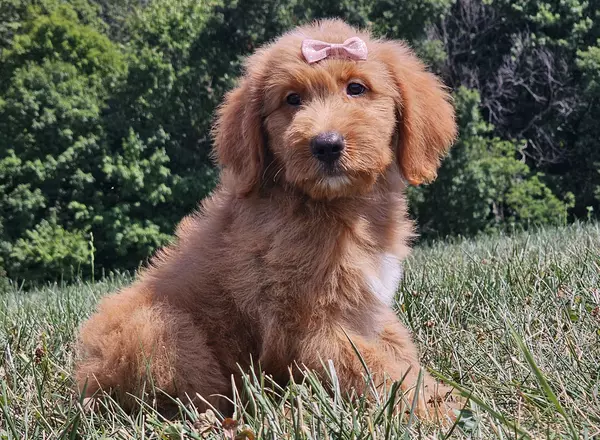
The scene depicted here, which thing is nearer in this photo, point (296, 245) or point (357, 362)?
point (357, 362)

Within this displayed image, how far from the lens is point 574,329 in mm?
3330

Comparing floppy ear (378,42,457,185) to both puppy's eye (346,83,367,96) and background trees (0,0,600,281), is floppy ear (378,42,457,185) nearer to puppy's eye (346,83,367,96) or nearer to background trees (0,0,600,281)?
puppy's eye (346,83,367,96)

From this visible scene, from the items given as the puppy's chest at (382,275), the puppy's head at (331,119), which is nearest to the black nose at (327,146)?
the puppy's head at (331,119)

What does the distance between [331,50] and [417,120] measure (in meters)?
0.59

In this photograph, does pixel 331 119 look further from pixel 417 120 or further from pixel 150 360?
pixel 150 360

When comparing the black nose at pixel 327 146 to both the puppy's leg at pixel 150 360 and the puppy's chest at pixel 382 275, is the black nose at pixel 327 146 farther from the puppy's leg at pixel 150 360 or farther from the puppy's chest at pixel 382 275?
the puppy's leg at pixel 150 360

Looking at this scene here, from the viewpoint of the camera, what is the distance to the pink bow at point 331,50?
3281 millimetres

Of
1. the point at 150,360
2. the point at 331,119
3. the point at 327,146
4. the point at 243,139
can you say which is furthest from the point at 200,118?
the point at 150,360

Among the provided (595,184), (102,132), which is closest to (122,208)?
(102,132)

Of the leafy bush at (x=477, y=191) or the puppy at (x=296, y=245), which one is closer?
the puppy at (x=296, y=245)

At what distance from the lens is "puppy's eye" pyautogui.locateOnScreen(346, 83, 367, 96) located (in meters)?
3.36

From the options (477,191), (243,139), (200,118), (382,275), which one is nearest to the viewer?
(382,275)

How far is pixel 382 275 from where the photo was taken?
3.24m

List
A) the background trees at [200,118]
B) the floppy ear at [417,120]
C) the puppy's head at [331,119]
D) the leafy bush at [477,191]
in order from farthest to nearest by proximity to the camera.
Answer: the leafy bush at [477,191]
the background trees at [200,118]
the floppy ear at [417,120]
the puppy's head at [331,119]
